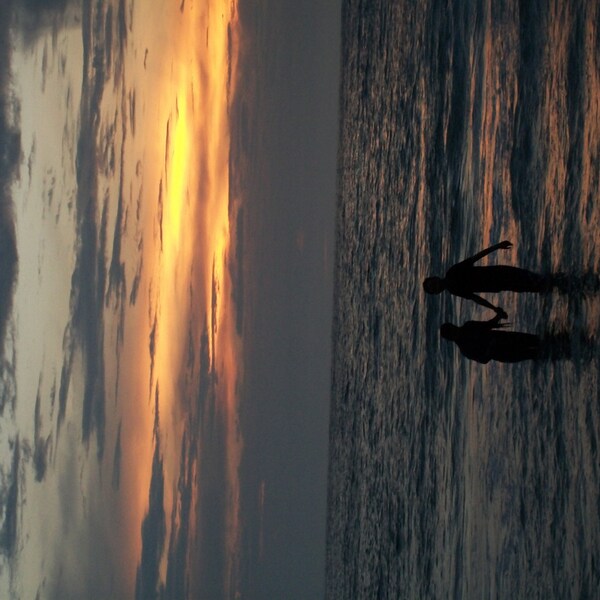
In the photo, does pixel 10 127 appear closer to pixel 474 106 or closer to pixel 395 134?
pixel 474 106

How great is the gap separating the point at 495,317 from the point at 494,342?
0.13 meters

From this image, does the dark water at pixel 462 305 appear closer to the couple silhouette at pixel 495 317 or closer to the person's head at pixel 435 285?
the couple silhouette at pixel 495 317

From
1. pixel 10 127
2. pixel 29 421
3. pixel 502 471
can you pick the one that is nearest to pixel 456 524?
pixel 502 471

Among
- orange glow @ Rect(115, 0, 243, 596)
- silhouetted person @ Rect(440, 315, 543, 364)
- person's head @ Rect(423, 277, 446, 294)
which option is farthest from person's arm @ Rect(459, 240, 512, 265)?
orange glow @ Rect(115, 0, 243, 596)

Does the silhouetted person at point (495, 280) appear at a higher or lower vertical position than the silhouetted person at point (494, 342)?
higher

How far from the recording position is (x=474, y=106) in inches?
271

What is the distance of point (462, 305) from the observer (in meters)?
7.18

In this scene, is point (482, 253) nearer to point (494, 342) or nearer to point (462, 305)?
point (494, 342)

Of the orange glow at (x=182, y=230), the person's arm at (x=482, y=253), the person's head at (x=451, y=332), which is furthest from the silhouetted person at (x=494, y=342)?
the orange glow at (x=182, y=230)

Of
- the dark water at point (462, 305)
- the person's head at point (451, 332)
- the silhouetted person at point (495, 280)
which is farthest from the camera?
the person's head at point (451, 332)

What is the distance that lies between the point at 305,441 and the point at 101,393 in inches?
170

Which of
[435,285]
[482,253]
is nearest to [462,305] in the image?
[435,285]

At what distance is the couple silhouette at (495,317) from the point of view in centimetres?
465

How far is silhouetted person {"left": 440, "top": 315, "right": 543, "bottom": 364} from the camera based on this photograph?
15.4 ft
